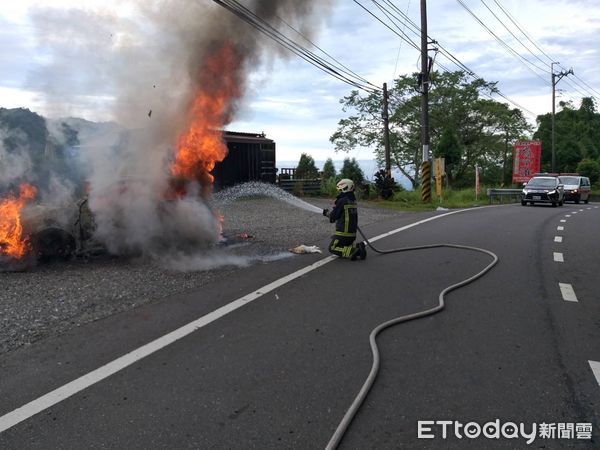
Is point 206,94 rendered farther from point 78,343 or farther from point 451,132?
point 451,132

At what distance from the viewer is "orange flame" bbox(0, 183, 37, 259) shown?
24.0ft

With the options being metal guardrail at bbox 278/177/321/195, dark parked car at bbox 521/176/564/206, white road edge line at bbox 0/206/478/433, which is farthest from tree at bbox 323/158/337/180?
white road edge line at bbox 0/206/478/433

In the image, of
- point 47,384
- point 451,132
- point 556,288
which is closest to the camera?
point 47,384

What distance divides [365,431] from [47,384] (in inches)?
95.3

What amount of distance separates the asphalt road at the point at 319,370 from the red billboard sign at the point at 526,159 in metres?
30.2

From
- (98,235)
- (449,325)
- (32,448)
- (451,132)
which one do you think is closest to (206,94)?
(98,235)

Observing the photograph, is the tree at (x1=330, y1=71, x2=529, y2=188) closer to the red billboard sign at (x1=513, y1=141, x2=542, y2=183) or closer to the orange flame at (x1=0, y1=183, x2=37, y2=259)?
the red billboard sign at (x1=513, y1=141, x2=542, y2=183)

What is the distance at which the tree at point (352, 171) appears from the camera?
31.0 meters

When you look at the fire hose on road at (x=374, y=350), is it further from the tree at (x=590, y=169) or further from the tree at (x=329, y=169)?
the tree at (x=590, y=169)

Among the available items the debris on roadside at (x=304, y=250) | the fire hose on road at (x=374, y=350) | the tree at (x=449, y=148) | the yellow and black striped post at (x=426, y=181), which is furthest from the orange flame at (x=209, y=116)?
the tree at (x=449, y=148)

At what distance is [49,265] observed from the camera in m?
7.71

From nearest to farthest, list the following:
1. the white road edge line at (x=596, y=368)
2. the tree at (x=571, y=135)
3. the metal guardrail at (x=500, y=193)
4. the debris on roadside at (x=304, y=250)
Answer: the white road edge line at (x=596, y=368) < the debris on roadside at (x=304, y=250) < the metal guardrail at (x=500, y=193) < the tree at (x=571, y=135)

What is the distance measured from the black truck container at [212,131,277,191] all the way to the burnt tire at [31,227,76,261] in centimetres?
1390

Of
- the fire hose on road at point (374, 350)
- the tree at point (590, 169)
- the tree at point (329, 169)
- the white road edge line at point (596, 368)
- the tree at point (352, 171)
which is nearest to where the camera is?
the fire hose on road at point (374, 350)
